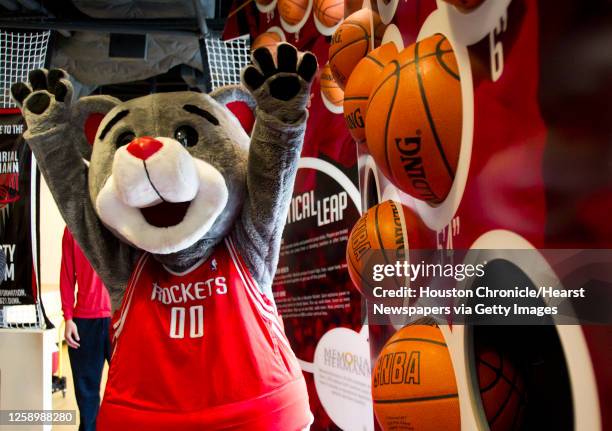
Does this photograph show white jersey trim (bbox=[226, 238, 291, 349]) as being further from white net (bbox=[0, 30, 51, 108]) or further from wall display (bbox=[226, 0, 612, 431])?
white net (bbox=[0, 30, 51, 108])

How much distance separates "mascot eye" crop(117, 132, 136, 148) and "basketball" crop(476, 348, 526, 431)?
40.1 inches

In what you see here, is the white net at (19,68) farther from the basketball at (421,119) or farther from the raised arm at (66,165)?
the basketball at (421,119)

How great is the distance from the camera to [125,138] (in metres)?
1.50

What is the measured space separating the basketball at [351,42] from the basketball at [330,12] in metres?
0.58

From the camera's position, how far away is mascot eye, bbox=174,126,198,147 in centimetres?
149

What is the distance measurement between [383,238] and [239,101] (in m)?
0.74

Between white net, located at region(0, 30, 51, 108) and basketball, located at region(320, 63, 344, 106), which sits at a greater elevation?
A: white net, located at region(0, 30, 51, 108)

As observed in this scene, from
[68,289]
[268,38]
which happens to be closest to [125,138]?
[268,38]

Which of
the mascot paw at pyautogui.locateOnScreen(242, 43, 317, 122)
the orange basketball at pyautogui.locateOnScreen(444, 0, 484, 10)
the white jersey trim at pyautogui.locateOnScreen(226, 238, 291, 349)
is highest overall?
the mascot paw at pyautogui.locateOnScreen(242, 43, 317, 122)

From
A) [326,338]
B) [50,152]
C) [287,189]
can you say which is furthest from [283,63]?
[326,338]

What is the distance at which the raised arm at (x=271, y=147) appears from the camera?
134 centimetres

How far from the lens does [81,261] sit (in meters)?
3.10

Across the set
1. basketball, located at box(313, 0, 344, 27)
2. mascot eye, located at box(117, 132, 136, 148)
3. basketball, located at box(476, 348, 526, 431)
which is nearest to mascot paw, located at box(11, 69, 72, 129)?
mascot eye, located at box(117, 132, 136, 148)

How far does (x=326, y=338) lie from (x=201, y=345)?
81 centimetres
